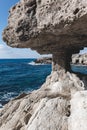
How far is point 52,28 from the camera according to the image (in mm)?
14258

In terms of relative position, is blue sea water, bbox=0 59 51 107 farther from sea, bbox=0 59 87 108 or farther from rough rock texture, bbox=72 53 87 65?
rough rock texture, bbox=72 53 87 65

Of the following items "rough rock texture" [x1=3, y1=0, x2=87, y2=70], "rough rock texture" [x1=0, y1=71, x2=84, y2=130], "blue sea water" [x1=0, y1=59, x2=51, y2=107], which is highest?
"rough rock texture" [x1=3, y1=0, x2=87, y2=70]

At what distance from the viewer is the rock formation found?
42.2ft

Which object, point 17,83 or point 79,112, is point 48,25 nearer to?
point 79,112

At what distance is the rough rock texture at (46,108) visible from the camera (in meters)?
13.0

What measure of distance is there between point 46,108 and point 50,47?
222 inches

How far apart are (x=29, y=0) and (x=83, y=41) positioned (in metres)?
4.00

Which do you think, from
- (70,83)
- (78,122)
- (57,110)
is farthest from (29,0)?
(78,122)

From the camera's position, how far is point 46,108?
539 inches

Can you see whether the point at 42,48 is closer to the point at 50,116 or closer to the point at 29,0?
the point at 29,0

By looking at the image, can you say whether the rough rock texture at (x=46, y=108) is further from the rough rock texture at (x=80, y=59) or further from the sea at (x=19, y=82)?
the rough rock texture at (x=80, y=59)

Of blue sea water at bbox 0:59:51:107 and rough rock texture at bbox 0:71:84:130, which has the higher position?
rough rock texture at bbox 0:71:84:130

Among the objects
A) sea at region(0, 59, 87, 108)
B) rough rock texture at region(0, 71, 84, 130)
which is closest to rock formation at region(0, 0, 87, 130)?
rough rock texture at region(0, 71, 84, 130)

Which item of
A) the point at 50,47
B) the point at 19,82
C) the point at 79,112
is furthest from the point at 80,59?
the point at 79,112
